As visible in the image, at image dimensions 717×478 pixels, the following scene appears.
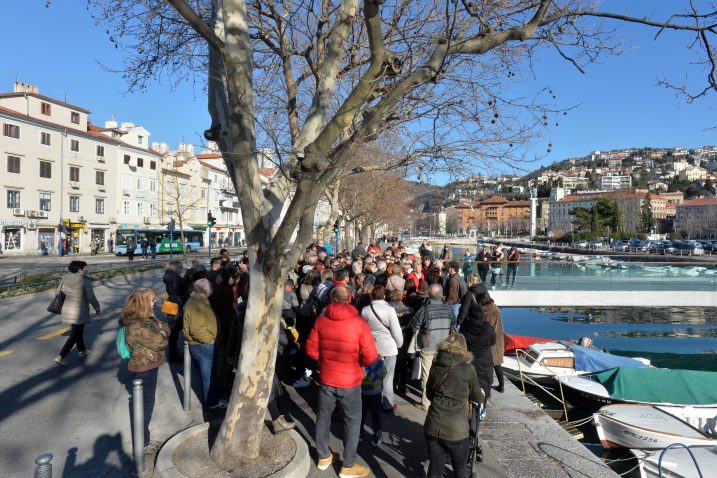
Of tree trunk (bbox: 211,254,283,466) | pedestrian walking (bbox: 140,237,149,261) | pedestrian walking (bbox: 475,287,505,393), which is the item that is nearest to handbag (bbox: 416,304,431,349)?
pedestrian walking (bbox: 475,287,505,393)

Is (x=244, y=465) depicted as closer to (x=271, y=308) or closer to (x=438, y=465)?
(x=271, y=308)

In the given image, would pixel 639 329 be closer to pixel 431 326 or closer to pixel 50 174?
pixel 431 326

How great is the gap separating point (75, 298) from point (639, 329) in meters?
21.8

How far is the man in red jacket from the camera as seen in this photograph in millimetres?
4711

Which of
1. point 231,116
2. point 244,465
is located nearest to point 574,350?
point 244,465

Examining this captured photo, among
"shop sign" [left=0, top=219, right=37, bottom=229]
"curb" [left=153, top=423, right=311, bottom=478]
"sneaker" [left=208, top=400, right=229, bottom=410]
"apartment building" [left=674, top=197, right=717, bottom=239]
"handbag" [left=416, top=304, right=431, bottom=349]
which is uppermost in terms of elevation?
"apartment building" [left=674, top=197, right=717, bottom=239]

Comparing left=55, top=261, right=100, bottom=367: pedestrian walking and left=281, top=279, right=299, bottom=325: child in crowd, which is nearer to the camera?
left=281, top=279, right=299, bottom=325: child in crowd

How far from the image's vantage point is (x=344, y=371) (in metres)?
4.73

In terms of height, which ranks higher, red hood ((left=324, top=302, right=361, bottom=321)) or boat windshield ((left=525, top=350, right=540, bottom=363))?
red hood ((left=324, top=302, right=361, bottom=321))

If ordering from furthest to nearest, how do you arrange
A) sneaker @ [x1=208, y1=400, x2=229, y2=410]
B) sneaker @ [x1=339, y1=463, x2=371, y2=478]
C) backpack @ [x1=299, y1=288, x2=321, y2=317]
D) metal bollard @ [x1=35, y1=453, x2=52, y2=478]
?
1. backpack @ [x1=299, y1=288, x2=321, y2=317]
2. sneaker @ [x1=208, y1=400, x2=229, y2=410]
3. sneaker @ [x1=339, y1=463, x2=371, y2=478]
4. metal bollard @ [x1=35, y1=453, x2=52, y2=478]

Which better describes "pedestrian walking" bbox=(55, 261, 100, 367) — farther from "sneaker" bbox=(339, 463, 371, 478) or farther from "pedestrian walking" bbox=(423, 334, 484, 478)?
"pedestrian walking" bbox=(423, 334, 484, 478)

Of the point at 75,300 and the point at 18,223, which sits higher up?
the point at 18,223

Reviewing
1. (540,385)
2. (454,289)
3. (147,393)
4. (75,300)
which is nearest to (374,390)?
(147,393)

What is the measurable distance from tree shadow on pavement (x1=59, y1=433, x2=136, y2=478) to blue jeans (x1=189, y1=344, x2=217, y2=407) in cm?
115
